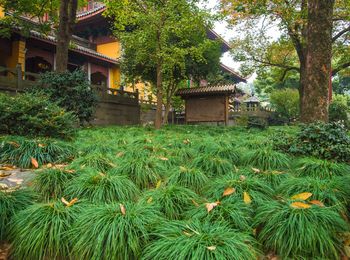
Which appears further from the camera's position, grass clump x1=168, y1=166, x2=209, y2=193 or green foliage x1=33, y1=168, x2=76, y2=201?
grass clump x1=168, y1=166, x2=209, y2=193

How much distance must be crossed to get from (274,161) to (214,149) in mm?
1135

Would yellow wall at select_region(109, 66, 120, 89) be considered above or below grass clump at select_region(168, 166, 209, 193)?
above

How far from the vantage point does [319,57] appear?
582cm

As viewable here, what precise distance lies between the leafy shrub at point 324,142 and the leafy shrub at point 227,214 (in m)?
2.43

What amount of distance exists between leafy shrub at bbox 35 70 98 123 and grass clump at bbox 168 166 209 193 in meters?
7.67

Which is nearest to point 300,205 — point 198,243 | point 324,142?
point 198,243

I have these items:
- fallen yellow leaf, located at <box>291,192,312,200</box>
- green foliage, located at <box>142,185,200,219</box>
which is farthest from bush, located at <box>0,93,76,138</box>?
fallen yellow leaf, located at <box>291,192,312,200</box>

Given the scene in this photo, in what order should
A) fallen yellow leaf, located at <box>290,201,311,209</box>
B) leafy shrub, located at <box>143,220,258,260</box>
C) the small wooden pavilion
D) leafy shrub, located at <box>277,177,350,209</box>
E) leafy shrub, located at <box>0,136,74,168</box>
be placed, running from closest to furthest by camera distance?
leafy shrub, located at <box>143,220,258,260</box> → fallen yellow leaf, located at <box>290,201,311,209</box> → leafy shrub, located at <box>277,177,350,209</box> → leafy shrub, located at <box>0,136,74,168</box> → the small wooden pavilion

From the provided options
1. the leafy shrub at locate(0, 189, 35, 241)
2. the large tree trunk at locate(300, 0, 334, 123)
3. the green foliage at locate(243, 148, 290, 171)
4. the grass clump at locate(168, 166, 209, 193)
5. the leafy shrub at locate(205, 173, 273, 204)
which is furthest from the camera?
the large tree trunk at locate(300, 0, 334, 123)

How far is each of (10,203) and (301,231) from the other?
2.71m

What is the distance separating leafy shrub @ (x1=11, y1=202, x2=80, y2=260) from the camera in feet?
8.85

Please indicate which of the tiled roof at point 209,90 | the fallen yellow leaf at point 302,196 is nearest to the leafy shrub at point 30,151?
the fallen yellow leaf at point 302,196

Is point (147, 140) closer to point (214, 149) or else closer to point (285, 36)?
point (214, 149)

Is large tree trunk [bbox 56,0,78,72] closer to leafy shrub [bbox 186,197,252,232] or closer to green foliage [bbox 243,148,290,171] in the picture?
green foliage [bbox 243,148,290,171]
